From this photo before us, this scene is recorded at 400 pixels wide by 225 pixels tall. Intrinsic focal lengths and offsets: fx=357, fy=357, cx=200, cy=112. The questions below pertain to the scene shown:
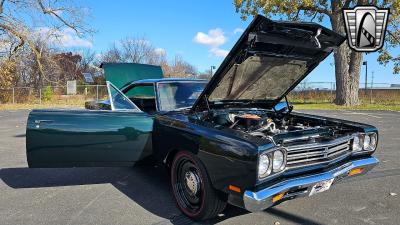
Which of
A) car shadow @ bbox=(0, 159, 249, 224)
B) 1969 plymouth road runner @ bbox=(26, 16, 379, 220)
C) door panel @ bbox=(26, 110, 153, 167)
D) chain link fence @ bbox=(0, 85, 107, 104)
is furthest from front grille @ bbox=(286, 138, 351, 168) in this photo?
chain link fence @ bbox=(0, 85, 107, 104)

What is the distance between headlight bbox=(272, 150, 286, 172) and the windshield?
187 cm

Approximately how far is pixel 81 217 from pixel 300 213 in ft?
7.72

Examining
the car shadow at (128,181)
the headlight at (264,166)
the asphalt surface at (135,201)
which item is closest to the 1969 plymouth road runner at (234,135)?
the headlight at (264,166)

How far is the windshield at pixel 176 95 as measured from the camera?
4742 mm

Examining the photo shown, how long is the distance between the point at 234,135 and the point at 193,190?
84 cm

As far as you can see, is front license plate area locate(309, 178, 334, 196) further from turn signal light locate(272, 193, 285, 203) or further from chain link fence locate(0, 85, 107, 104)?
chain link fence locate(0, 85, 107, 104)

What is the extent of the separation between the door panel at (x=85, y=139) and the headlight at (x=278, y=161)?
1.71 meters

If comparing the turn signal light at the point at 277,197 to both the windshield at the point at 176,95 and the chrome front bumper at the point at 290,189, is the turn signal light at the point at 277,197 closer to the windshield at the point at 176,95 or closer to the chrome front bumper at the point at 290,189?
the chrome front bumper at the point at 290,189

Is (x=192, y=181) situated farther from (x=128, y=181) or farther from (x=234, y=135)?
(x=128, y=181)

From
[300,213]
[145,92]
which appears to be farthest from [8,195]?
[300,213]

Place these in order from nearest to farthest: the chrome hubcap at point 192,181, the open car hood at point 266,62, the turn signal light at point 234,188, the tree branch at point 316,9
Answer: the turn signal light at point 234,188, the chrome hubcap at point 192,181, the open car hood at point 266,62, the tree branch at point 316,9

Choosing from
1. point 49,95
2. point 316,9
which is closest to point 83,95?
point 49,95

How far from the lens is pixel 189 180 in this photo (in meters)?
3.81

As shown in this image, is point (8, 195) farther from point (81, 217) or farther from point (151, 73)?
point (151, 73)
